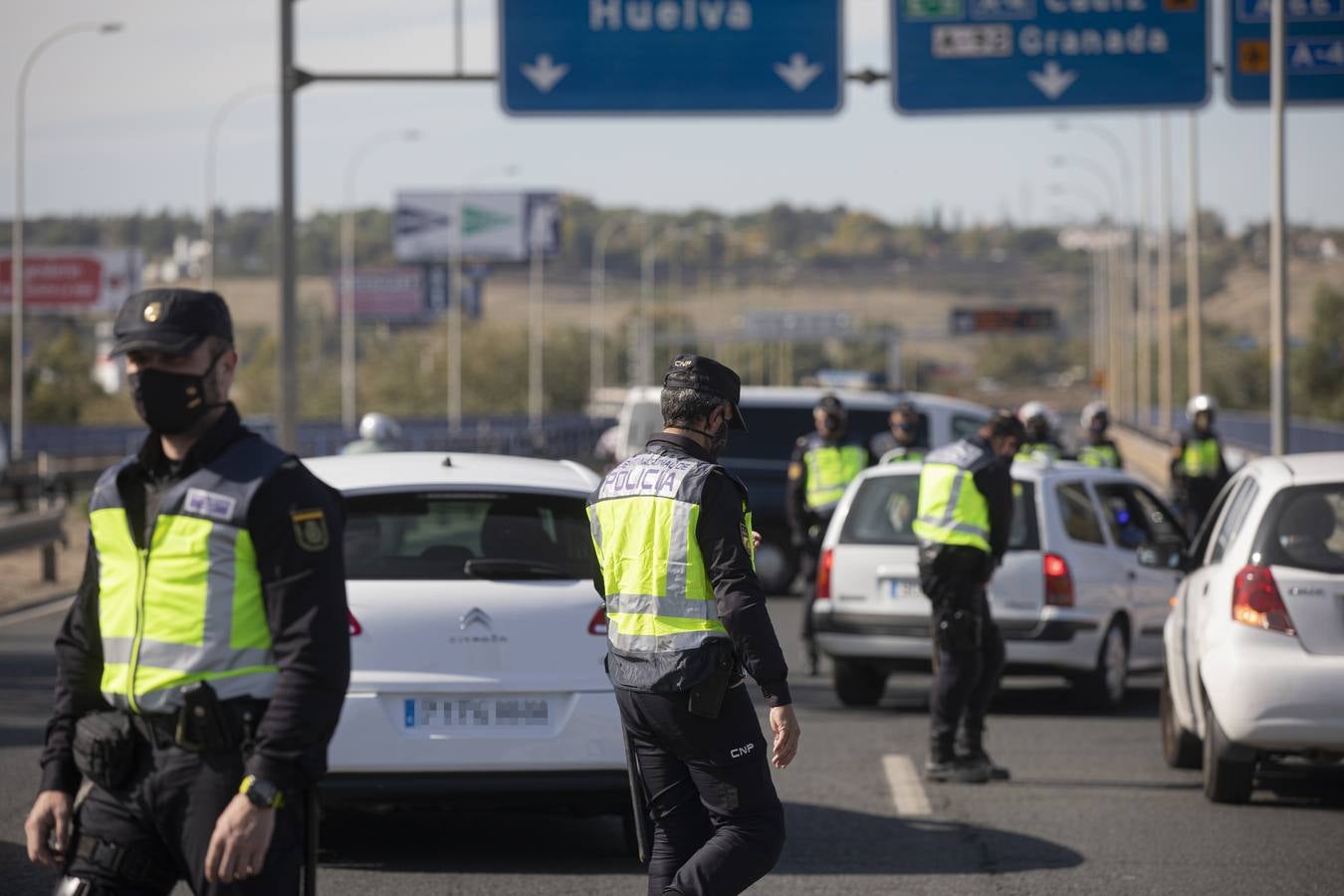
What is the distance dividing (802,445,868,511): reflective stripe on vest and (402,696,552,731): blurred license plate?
25.7 feet

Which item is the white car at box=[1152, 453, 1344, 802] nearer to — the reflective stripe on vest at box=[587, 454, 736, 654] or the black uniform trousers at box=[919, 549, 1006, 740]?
the black uniform trousers at box=[919, 549, 1006, 740]

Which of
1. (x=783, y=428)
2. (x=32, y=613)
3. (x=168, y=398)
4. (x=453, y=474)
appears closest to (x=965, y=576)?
(x=453, y=474)

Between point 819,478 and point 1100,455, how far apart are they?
3553mm

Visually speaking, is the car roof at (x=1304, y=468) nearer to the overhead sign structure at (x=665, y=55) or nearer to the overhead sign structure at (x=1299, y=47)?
the overhead sign structure at (x=665, y=55)

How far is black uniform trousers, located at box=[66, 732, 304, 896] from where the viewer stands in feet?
12.9

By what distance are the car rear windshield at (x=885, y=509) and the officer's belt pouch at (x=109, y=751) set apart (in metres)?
8.96

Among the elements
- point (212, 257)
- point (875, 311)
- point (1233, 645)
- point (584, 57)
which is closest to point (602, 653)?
point (1233, 645)

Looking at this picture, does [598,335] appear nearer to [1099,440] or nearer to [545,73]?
[545,73]

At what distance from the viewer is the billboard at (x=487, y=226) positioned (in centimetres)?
11669

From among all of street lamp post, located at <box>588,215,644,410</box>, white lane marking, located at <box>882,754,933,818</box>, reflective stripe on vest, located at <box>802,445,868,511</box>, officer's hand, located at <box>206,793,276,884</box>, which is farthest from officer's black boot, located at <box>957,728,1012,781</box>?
street lamp post, located at <box>588,215,644,410</box>

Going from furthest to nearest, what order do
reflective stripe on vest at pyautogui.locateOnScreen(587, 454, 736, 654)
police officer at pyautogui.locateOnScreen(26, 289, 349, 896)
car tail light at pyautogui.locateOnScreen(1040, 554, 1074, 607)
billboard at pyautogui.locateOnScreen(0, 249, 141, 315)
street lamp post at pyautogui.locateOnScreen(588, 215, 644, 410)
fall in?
1. billboard at pyautogui.locateOnScreen(0, 249, 141, 315)
2. street lamp post at pyautogui.locateOnScreen(588, 215, 644, 410)
3. car tail light at pyautogui.locateOnScreen(1040, 554, 1074, 607)
4. reflective stripe on vest at pyautogui.locateOnScreen(587, 454, 736, 654)
5. police officer at pyautogui.locateOnScreen(26, 289, 349, 896)

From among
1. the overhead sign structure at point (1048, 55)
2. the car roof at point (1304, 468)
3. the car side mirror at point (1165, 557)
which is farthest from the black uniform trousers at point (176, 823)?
the overhead sign structure at point (1048, 55)

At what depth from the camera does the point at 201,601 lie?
3998 millimetres

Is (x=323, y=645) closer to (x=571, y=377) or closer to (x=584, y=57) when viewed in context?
(x=584, y=57)
